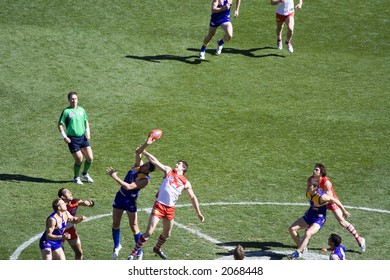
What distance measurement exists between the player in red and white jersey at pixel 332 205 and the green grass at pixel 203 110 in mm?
345

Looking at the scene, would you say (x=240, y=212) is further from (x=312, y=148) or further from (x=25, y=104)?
(x=25, y=104)

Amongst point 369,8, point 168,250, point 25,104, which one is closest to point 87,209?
point 168,250

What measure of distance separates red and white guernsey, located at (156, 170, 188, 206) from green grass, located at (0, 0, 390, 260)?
1367mm

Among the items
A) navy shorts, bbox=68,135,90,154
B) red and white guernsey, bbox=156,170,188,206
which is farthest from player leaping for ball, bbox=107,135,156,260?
navy shorts, bbox=68,135,90,154

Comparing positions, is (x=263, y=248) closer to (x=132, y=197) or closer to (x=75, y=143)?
(x=132, y=197)

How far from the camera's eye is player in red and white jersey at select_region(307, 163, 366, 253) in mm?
19109

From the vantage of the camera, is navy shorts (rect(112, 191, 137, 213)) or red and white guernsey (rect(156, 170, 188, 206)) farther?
navy shorts (rect(112, 191, 137, 213))

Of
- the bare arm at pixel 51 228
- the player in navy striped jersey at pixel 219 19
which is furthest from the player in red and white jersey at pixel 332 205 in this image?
the player in navy striped jersey at pixel 219 19

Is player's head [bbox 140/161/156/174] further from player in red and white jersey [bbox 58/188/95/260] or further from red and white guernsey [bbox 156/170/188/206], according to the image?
player in red and white jersey [bbox 58/188/95/260]

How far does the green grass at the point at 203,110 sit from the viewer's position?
68.7 feet

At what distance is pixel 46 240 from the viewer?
17094 millimetres

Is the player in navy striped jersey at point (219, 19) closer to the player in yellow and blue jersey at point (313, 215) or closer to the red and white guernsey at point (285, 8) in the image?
the red and white guernsey at point (285, 8)

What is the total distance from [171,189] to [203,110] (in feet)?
30.7

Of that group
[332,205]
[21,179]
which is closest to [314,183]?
[332,205]
